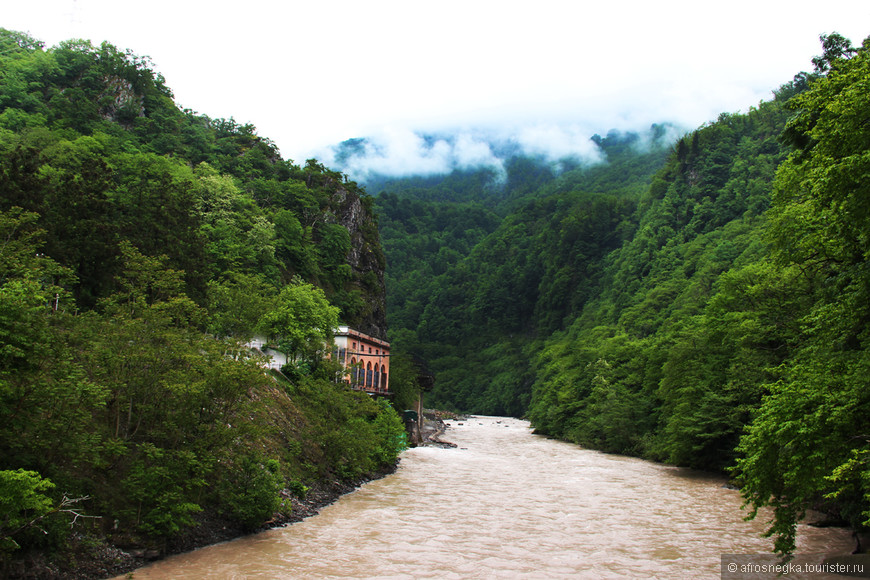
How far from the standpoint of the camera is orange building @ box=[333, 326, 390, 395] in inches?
1977

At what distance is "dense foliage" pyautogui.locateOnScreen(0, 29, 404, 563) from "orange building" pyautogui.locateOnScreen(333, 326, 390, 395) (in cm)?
536

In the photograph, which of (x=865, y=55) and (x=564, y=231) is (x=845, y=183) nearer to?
(x=865, y=55)

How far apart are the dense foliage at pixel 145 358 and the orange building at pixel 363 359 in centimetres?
536

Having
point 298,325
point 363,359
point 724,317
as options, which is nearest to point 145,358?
point 298,325

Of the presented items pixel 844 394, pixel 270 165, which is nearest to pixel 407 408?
pixel 270 165

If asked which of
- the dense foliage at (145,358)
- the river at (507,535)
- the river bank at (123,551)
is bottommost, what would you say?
the river at (507,535)

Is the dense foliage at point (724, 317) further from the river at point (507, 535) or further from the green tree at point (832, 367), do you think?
the river at point (507, 535)

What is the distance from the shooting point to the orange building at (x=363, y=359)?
1977 inches

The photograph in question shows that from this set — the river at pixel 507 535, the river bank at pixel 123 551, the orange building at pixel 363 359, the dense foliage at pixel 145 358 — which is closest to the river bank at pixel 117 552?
the river bank at pixel 123 551

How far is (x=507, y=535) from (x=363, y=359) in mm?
34757

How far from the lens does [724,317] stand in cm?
3494

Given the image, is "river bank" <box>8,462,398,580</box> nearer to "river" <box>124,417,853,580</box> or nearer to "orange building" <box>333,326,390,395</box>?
"river" <box>124,417,853,580</box>

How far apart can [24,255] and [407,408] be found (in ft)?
168

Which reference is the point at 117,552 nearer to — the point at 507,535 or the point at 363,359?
the point at 507,535
